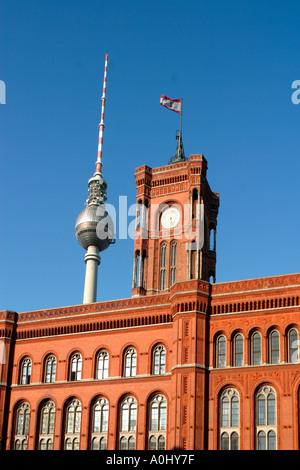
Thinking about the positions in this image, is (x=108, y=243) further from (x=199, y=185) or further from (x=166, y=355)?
(x=166, y=355)

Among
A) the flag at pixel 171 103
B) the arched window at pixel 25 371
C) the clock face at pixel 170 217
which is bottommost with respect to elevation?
the arched window at pixel 25 371

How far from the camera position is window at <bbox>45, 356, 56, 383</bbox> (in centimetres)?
6169

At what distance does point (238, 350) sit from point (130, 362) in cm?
947

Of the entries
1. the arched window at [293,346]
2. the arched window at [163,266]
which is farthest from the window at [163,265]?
the arched window at [293,346]

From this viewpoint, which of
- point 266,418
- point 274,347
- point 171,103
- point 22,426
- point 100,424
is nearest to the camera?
point 266,418

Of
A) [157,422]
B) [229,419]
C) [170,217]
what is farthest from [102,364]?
[170,217]

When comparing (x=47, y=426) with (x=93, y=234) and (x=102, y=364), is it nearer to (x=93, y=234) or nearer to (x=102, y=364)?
(x=102, y=364)

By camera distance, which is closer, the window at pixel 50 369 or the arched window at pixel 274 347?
the arched window at pixel 274 347

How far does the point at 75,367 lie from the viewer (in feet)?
200

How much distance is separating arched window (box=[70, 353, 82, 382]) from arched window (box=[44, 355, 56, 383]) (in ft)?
5.94

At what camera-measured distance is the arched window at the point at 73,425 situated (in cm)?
5853

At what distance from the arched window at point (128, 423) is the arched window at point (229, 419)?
760 centimetres

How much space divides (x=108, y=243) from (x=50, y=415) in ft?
155

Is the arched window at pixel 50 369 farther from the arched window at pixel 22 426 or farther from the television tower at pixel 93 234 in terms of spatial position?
the television tower at pixel 93 234
